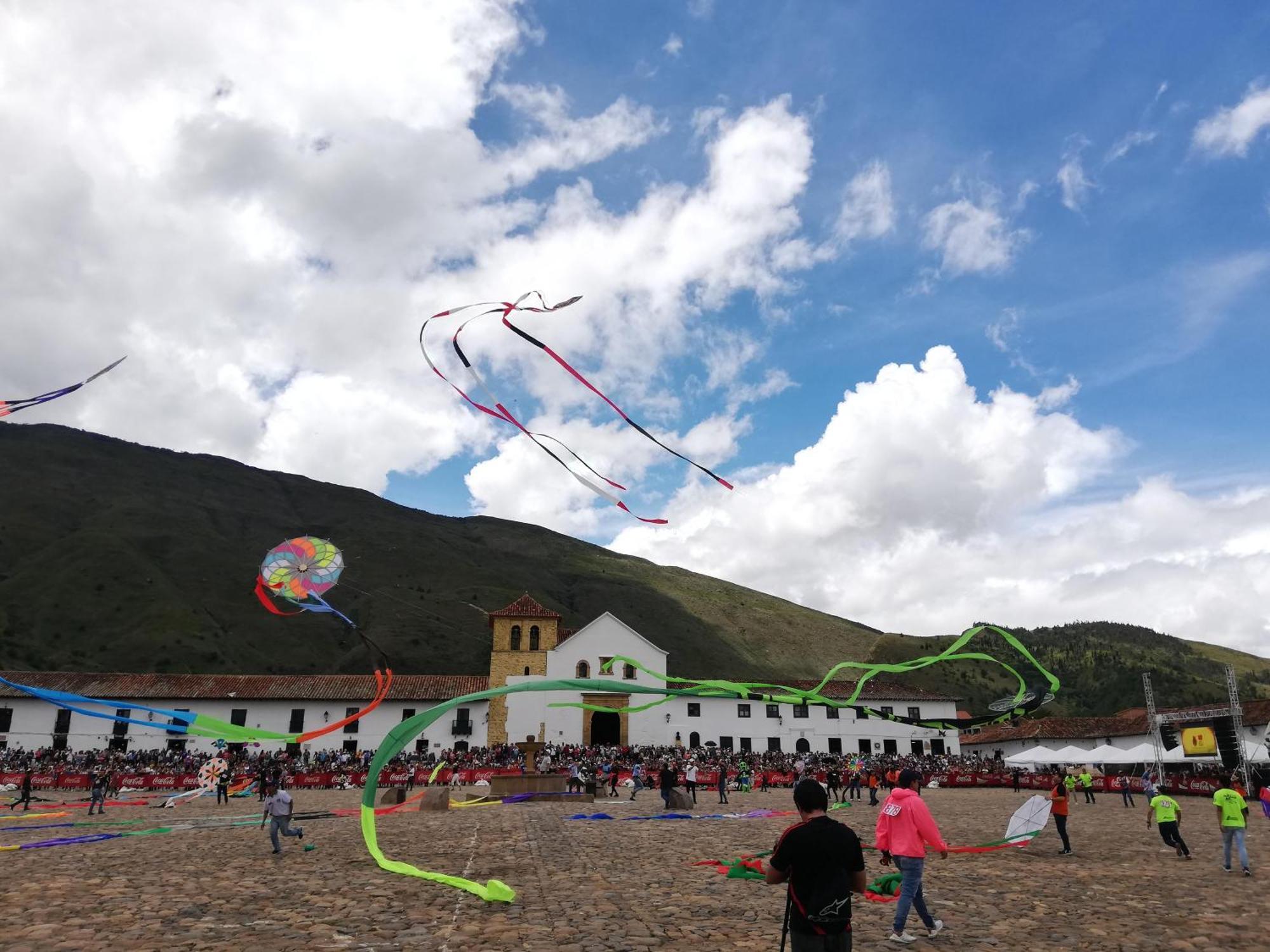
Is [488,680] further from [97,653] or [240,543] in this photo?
[240,543]

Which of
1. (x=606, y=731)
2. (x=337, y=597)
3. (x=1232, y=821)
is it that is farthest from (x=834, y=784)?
(x=337, y=597)

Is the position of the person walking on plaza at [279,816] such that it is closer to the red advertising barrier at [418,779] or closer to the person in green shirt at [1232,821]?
the person in green shirt at [1232,821]

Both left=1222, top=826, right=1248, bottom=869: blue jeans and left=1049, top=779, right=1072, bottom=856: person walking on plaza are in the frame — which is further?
left=1049, top=779, right=1072, bottom=856: person walking on plaza

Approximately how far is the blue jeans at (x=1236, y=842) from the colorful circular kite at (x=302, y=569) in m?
19.2

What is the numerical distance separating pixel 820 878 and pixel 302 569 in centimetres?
2121

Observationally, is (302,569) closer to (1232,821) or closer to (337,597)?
(1232,821)

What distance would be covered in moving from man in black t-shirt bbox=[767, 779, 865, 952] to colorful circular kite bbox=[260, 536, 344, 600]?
60.7 feet

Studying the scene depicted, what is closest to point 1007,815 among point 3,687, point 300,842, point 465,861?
point 465,861

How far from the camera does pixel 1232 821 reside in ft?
39.1

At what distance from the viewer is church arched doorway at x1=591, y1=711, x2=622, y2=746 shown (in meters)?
55.8

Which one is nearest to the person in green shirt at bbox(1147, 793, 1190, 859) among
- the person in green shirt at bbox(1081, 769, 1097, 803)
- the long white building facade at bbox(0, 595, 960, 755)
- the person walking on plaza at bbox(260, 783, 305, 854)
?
the person walking on plaza at bbox(260, 783, 305, 854)

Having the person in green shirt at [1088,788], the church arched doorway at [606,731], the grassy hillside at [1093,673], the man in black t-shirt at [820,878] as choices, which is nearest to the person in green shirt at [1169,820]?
the man in black t-shirt at [820,878]

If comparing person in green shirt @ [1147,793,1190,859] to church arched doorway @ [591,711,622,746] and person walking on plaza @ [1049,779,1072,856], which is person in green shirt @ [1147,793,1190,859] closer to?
person walking on plaza @ [1049,779,1072,856]

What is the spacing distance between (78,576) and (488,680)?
51.3 m
